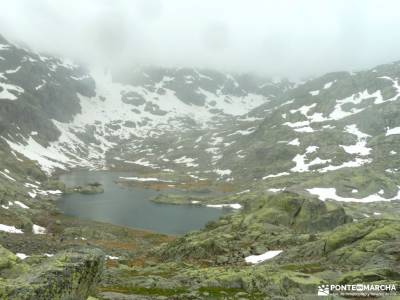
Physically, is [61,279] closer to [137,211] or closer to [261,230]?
[261,230]

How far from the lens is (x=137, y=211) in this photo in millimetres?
129625

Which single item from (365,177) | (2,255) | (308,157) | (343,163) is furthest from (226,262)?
(308,157)

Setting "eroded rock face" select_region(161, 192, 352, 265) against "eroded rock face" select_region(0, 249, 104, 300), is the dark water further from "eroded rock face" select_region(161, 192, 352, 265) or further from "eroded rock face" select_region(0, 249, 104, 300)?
"eroded rock face" select_region(0, 249, 104, 300)

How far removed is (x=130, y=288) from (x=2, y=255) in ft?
35.6

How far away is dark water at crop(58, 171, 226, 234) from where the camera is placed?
113088mm

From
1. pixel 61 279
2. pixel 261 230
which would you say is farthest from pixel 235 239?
pixel 61 279

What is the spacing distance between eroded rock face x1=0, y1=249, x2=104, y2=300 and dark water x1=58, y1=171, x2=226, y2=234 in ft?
298

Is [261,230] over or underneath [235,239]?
over

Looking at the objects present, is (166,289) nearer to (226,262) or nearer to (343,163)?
(226,262)

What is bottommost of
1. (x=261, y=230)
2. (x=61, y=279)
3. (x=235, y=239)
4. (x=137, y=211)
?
(x=61, y=279)

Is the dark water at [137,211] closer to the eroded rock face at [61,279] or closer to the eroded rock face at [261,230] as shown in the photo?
the eroded rock face at [261,230]

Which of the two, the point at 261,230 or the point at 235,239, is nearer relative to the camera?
the point at 235,239

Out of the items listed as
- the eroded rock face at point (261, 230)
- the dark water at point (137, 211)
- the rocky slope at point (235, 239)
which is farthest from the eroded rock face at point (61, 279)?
the dark water at point (137, 211)

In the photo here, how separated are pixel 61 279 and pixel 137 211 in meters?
118
